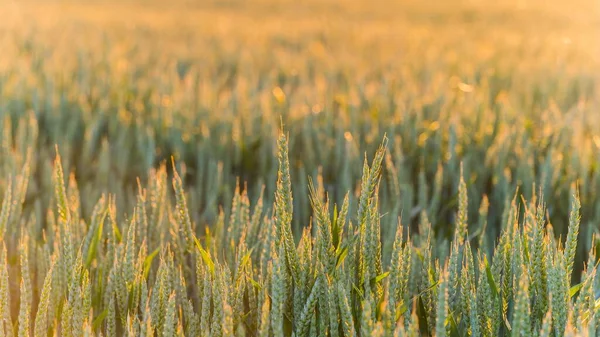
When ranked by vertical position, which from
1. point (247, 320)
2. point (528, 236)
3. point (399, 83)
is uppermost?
point (399, 83)

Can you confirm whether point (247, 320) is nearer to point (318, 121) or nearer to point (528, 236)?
point (528, 236)

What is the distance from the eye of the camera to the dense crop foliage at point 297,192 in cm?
106

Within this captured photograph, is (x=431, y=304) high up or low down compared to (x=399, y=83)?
down

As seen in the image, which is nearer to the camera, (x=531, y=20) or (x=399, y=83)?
(x=399, y=83)

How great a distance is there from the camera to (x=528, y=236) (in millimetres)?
1120

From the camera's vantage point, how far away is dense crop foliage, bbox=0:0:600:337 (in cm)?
106

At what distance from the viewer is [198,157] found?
2.29 metres

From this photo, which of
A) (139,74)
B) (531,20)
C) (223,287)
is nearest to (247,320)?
(223,287)

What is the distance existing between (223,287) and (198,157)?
1.27m

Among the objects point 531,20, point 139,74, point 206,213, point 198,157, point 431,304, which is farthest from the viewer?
point 531,20

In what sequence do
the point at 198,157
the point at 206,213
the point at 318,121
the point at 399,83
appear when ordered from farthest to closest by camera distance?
the point at 399,83, the point at 318,121, the point at 198,157, the point at 206,213

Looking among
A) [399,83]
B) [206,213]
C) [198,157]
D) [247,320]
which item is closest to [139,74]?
[399,83]

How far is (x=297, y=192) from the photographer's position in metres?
2.04

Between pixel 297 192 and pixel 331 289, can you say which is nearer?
pixel 331 289
